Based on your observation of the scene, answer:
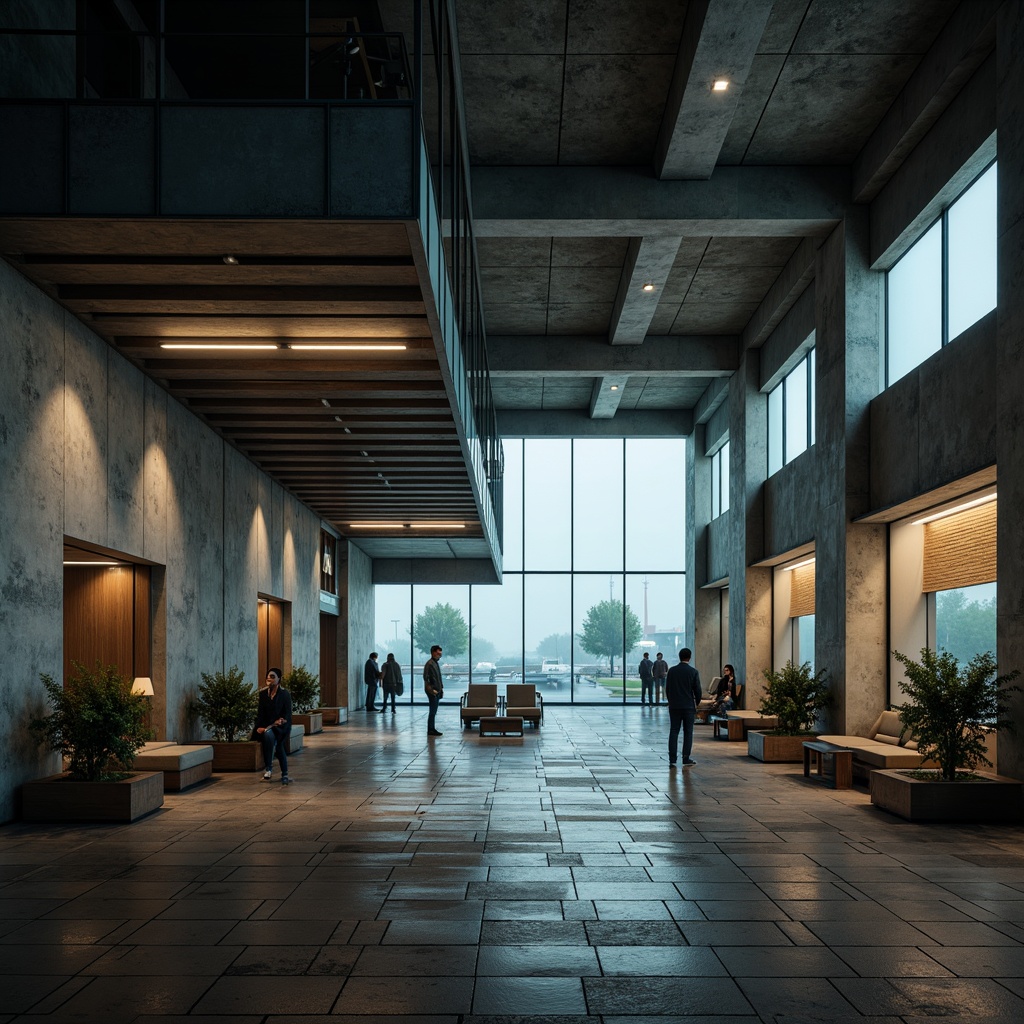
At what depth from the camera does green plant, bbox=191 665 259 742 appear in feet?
48.0

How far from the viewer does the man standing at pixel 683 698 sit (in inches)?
589

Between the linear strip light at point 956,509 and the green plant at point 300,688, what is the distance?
38.2 feet

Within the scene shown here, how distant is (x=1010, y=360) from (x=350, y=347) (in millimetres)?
6694

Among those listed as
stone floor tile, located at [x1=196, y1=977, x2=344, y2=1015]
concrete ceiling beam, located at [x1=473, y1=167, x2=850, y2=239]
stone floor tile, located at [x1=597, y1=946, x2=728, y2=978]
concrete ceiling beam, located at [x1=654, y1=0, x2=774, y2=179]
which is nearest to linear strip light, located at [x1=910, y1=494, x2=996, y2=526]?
concrete ceiling beam, located at [x1=473, y1=167, x2=850, y2=239]

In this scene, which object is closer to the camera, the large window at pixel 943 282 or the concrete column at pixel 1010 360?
the concrete column at pixel 1010 360

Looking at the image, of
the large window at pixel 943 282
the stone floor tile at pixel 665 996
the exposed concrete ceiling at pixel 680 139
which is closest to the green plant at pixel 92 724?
the stone floor tile at pixel 665 996

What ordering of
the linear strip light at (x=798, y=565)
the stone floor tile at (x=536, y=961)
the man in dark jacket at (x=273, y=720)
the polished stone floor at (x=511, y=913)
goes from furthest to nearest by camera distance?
the linear strip light at (x=798, y=565) < the man in dark jacket at (x=273, y=720) < the stone floor tile at (x=536, y=961) < the polished stone floor at (x=511, y=913)

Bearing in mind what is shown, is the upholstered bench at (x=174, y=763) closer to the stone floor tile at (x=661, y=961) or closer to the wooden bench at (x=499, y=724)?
the stone floor tile at (x=661, y=961)

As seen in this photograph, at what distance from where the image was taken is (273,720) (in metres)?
13.7

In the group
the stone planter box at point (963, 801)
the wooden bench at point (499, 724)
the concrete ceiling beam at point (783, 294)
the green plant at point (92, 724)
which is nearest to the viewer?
the green plant at point (92, 724)

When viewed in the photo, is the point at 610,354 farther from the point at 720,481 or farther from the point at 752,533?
the point at 720,481

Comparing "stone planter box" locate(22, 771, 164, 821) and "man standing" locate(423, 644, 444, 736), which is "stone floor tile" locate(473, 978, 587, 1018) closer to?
"stone planter box" locate(22, 771, 164, 821)

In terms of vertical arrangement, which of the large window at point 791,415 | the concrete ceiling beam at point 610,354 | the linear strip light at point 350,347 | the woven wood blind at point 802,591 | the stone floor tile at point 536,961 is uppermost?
the concrete ceiling beam at point 610,354

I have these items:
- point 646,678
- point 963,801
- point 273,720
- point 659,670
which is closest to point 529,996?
point 963,801
